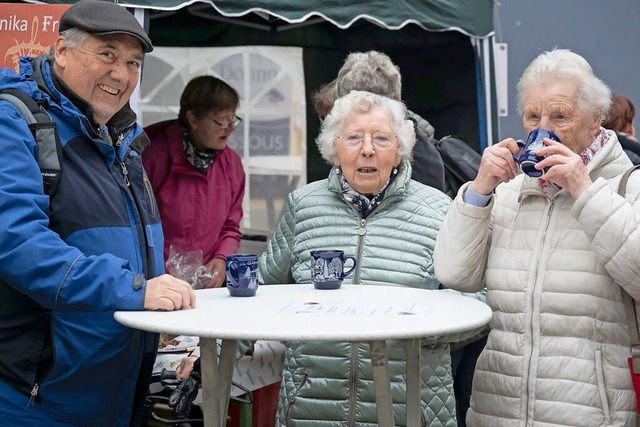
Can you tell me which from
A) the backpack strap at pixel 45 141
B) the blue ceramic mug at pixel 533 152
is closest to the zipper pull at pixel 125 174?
the backpack strap at pixel 45 141

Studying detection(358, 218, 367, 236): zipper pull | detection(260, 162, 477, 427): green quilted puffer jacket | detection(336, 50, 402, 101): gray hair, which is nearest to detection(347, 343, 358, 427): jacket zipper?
detection(260, 162, 477, 427): green quilted puffer jacket

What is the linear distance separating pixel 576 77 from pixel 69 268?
4.68ft

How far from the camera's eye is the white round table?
2035mm

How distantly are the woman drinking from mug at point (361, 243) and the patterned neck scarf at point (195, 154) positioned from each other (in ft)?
5.92

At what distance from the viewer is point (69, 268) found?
2.27m

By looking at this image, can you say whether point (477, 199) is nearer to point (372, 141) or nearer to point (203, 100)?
point (372, 141)

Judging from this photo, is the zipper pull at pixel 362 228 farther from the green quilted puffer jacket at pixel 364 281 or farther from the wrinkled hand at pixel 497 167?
the wrinkled hand at pixel 497 167

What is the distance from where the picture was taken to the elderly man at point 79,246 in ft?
7.44

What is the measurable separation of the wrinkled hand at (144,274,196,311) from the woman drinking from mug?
1.99ft

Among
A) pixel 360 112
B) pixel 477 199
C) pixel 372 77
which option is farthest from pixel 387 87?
pixel 477 199

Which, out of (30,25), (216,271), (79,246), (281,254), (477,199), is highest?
(30,25)

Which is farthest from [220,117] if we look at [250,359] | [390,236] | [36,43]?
[390,236]

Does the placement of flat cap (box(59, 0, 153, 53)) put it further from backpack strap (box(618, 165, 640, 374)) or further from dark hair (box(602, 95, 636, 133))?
dark hair (box(602, 95, 636, 133))

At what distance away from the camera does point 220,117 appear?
4969mm
